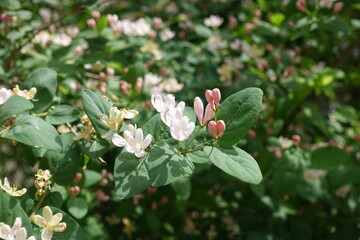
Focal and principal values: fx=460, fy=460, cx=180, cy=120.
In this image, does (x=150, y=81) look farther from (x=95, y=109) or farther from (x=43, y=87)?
(x=95, y=109)

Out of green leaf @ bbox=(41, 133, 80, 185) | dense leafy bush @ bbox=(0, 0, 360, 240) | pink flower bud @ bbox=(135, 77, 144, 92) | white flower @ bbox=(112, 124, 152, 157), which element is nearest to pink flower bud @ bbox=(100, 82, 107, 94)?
dense leafy bush @ bbox=(0, 0, 360, 240)

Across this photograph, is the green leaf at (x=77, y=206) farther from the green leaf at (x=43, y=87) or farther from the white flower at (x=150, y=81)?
the white flower at (x=150, y=81)

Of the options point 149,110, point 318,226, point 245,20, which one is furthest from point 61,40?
point 318,226

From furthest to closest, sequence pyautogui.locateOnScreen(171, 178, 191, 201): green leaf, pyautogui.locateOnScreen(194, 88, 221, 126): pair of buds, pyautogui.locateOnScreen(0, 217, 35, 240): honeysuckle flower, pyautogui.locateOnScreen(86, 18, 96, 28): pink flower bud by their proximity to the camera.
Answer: pyautogui.locateOnScreen(86, 18, 96, 28): pink flower bud, pyautogui.locateOnScreen(171, 178, 191, 201): green leaf, pyautogui.locateOnScreen(194, 88, 221, 126): pair of buds, pyautogui.locateOnScreen(0, 217, 35, 240): honeysuckle flower

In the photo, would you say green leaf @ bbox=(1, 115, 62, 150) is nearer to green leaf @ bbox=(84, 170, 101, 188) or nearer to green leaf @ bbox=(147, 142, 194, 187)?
green leaf @ bbox=(147, 142, 194, 187)

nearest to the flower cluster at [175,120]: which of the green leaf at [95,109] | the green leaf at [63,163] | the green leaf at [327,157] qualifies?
the green leaf at [95,109]

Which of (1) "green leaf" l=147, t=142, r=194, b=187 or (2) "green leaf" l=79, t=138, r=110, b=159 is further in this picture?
(2) "green leaf" l=79, t=138, r=110, b=159

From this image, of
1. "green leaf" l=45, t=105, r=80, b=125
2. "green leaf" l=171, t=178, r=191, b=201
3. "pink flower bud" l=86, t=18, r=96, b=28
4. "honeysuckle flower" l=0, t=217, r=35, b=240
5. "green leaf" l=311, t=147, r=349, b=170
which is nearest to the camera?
"honeysuckle flower" l=0, t=217, r=35, b=240

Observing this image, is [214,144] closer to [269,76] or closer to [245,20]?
[269,76]
